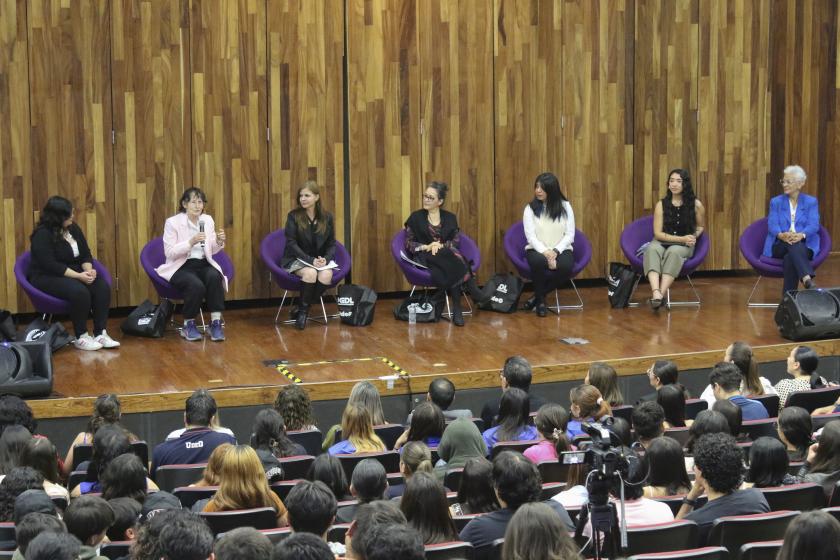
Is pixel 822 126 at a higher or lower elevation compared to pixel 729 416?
higher

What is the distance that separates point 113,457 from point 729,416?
9.50 ft

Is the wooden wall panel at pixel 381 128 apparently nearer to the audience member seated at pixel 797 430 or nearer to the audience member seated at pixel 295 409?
the audience member seated at pixel 295 409

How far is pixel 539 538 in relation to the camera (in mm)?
3668

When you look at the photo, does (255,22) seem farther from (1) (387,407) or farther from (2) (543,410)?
(2) (543,410)

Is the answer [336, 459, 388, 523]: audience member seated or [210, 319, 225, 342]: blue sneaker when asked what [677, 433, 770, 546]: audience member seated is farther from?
[210, 319, 225, 342]: blue sneaker

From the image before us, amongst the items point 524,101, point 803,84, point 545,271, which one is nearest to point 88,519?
point 545,271

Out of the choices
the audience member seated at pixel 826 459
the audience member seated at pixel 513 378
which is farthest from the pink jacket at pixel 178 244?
the audience member seated at pixel 826 459

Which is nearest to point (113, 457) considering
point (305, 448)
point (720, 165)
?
point (305, 448)

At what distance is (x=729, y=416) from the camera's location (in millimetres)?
6051

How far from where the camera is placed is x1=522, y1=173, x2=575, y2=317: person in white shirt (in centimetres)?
1041

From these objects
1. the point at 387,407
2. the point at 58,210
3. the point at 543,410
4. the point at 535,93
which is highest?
the point at 535,93

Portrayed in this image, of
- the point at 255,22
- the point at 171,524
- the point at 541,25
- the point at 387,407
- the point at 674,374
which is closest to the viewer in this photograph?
the point at 171,524

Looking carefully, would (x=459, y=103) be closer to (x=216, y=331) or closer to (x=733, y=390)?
(x=216, y=331)

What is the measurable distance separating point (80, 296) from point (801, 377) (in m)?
5.02
